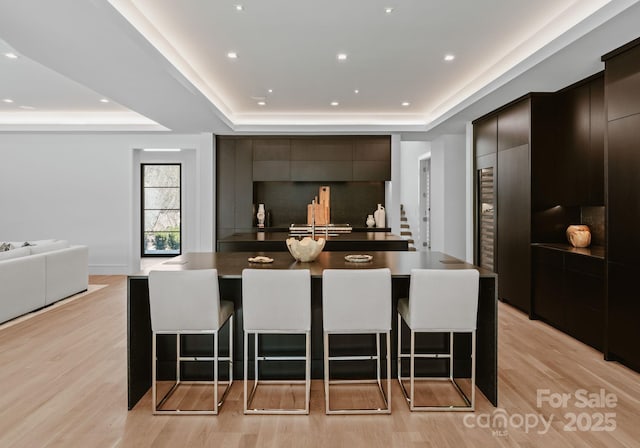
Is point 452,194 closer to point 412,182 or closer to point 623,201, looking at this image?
point 412,182

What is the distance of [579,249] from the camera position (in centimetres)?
460

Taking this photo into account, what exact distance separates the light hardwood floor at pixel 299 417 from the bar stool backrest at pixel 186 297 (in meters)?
0.62

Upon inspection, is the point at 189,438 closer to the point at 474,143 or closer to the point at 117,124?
the point at 474,143

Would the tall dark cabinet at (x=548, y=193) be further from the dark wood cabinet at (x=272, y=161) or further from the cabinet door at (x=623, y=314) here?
the dark wood cabinet at (x=272, y=161)

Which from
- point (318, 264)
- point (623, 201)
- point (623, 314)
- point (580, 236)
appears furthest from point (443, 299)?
point (580, 236)

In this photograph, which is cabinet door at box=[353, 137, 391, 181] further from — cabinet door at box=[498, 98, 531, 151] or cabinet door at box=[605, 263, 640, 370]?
cabinet door at box=[605, 263, 640, 370]

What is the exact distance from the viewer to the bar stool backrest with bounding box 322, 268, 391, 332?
9.14 feet

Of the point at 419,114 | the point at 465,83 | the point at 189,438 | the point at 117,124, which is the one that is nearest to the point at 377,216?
the point at 419,114

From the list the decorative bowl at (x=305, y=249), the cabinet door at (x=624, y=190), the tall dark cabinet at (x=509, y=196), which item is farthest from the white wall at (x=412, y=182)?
the decorative bowl at (x=305, y=249)

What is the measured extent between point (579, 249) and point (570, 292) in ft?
1.60

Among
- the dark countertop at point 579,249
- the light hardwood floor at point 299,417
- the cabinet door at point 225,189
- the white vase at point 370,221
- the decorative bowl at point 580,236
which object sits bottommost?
the light hardwood floor at point 299,417

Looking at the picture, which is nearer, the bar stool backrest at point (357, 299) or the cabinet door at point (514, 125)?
the bar stool backrest at point (357, 299)

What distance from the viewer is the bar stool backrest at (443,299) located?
2760mm

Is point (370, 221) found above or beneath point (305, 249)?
above
